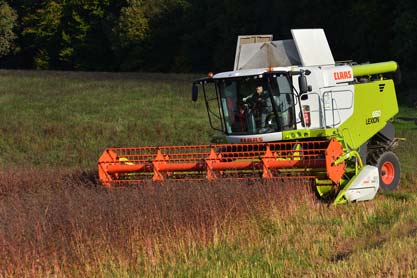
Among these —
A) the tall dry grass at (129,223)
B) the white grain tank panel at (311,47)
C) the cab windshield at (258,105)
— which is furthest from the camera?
the white grain tank panel at (311,47)

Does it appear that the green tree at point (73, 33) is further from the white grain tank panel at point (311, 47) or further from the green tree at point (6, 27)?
the white grain tank panel at point (311, 47)

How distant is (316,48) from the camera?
43.9 feet

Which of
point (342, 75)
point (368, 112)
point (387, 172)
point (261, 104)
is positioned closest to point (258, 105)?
point (261, 104)

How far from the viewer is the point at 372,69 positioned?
1400 cm

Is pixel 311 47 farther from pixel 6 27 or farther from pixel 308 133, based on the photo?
pixel 6 27

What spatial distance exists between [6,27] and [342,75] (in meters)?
57.5

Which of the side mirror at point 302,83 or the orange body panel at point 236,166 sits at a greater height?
the side mirror at point 302,83

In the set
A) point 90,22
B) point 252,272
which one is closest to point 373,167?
point 252,272

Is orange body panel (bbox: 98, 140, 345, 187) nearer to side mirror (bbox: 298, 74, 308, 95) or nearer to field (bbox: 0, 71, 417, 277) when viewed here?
field (bbox: 0, 71, 417, 277)

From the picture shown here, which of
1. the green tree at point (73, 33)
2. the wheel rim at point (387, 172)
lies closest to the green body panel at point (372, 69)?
the wheel rim at point (387, 172)

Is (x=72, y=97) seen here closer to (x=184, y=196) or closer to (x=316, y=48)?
(x=316, y=48)

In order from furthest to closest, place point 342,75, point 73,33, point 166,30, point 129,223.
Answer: point 73,33
point 166,30
point 342,75
point 129,223

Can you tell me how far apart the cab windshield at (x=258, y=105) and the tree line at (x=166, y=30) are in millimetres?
29999

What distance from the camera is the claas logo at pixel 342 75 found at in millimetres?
12896
